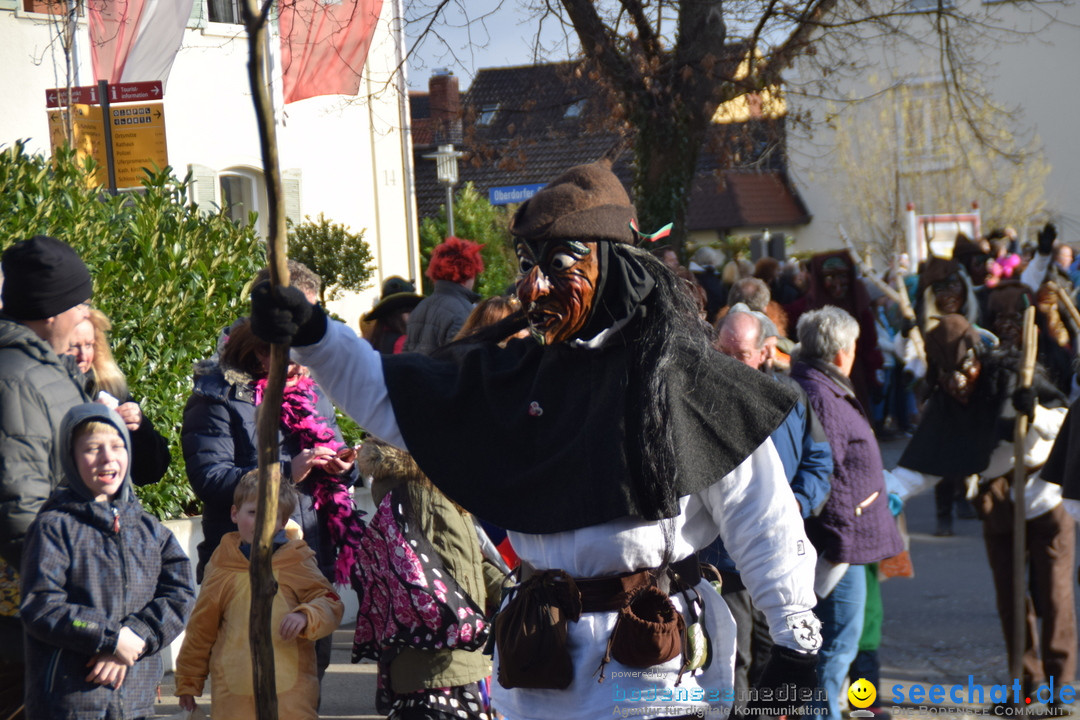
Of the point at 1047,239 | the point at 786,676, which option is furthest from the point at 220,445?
the point at 1047,239

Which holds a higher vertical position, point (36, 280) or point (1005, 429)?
point (36, 280)

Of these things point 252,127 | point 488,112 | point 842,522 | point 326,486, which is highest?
point 488,112

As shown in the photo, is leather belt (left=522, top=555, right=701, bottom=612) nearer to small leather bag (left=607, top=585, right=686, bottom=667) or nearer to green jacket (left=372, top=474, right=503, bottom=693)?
small leather bag (left=607, top=585, right=686, bottom=667)

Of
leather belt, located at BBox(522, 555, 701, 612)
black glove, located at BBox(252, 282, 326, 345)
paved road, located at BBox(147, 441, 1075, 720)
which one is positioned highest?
black glove, located at BBox(252, 282, 326, 345)

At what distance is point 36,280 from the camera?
3.61m

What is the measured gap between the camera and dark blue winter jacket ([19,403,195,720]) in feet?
11.1

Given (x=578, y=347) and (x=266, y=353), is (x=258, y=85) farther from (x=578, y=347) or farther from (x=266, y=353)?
(x=266, y=353)

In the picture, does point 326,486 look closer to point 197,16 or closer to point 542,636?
point 542,636

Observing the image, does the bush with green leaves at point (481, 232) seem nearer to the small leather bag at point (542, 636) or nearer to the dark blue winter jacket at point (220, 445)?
the dark blue winter jacket at point (220, 445)

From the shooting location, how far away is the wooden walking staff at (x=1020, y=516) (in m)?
5.05

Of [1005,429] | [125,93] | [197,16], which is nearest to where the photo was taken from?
[1005,429]

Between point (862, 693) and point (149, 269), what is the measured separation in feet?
13.0

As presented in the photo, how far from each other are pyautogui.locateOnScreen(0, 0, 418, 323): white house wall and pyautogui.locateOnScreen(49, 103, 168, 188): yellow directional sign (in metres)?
1.84

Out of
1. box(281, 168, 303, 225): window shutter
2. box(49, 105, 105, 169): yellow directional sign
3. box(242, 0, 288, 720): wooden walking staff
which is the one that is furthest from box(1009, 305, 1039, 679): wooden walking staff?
box(281, 168, 303, 225): window shutter
